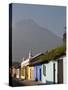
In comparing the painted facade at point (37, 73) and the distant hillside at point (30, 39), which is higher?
the distant hillside at point (30, 39)

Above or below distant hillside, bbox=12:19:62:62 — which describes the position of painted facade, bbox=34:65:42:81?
below

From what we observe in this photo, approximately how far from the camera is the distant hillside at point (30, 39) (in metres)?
1.61

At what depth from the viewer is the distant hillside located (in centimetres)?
161

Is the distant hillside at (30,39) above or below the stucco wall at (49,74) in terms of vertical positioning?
above

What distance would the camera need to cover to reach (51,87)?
1.70 metres

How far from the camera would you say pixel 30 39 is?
1647 mm

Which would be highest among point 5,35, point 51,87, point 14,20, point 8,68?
point 14,20

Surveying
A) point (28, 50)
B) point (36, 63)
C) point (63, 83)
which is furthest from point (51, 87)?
point (28, 50)

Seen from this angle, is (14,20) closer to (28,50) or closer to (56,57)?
(28,50)

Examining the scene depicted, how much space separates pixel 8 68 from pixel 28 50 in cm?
19

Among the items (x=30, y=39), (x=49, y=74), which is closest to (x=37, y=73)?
(x=49, y=74)

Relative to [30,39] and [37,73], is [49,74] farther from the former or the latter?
[30,39]

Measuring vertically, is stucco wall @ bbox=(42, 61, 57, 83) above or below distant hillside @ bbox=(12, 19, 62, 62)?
Answer: below

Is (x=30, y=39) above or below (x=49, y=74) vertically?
above
